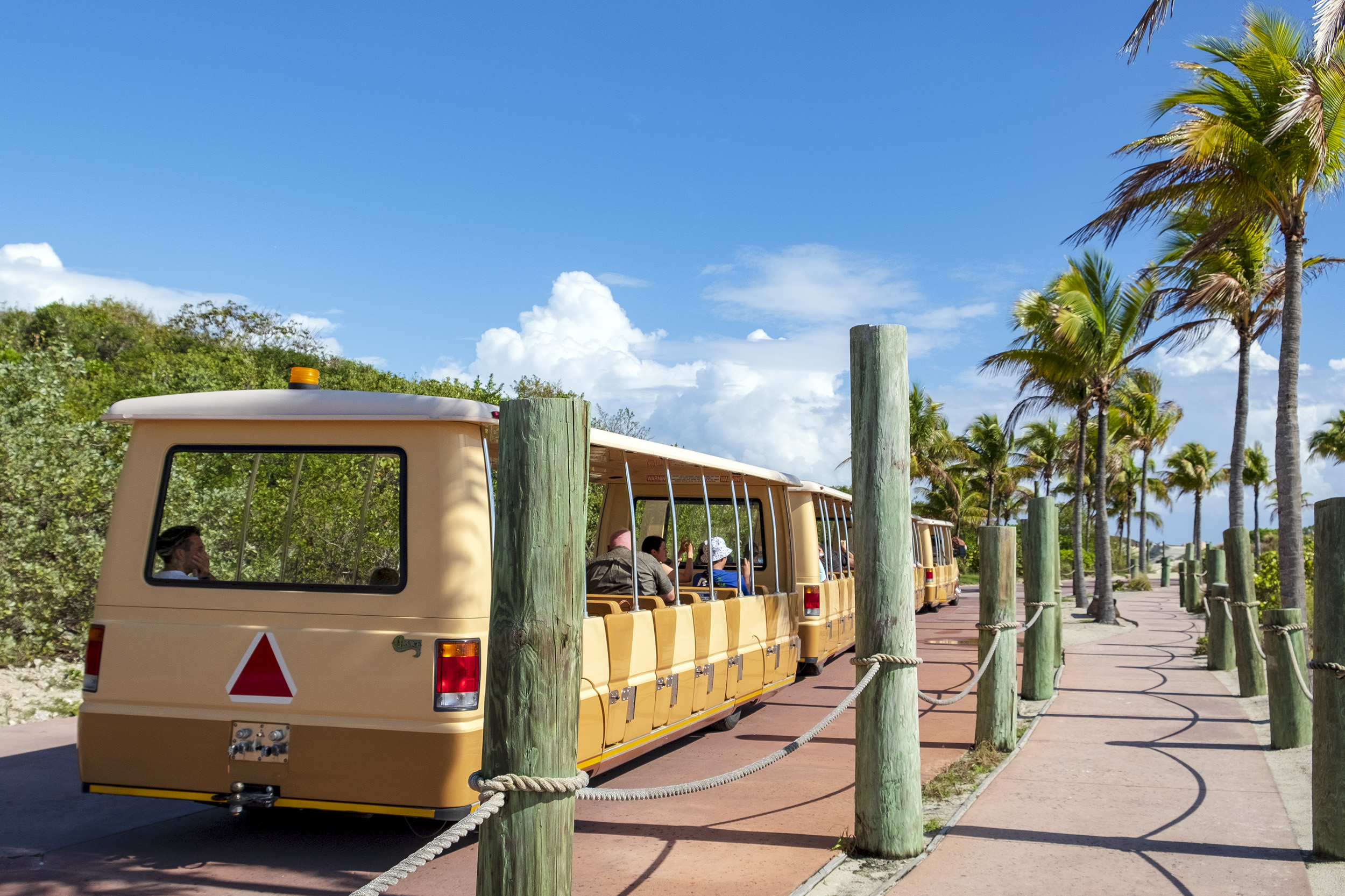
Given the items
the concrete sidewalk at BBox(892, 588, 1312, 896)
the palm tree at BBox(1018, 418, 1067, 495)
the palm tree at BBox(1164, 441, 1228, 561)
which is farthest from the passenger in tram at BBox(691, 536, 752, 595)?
the palm tree at BBox(1164, 441, 1228, 561)

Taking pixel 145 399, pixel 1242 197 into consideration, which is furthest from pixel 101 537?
pixel 1242 197

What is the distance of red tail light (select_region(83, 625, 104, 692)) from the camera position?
5.19 metres

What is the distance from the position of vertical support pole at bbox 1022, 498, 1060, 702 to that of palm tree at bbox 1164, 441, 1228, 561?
53558 millimetres

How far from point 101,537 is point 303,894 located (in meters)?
8.26

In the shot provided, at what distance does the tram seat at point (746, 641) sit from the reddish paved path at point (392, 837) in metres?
0.66

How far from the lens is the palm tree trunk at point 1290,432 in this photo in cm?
1203

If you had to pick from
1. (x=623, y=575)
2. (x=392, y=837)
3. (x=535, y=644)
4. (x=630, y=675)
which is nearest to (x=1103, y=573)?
(x=623, y=575)

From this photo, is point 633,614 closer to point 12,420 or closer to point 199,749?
point 199,749

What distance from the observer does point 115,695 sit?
16.9 ft

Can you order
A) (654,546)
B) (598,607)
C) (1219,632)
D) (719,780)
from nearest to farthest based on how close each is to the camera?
(719,780) → (598,607) → (654,546) → (1219,632)

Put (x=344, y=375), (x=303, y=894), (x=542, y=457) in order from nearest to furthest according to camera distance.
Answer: (x=542, y=457)
(x=303, y=894)
(x=344, y=375)

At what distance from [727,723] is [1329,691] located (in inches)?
193

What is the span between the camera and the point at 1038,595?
30.8 ft

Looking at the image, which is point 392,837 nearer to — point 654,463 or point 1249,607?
point 654,463
